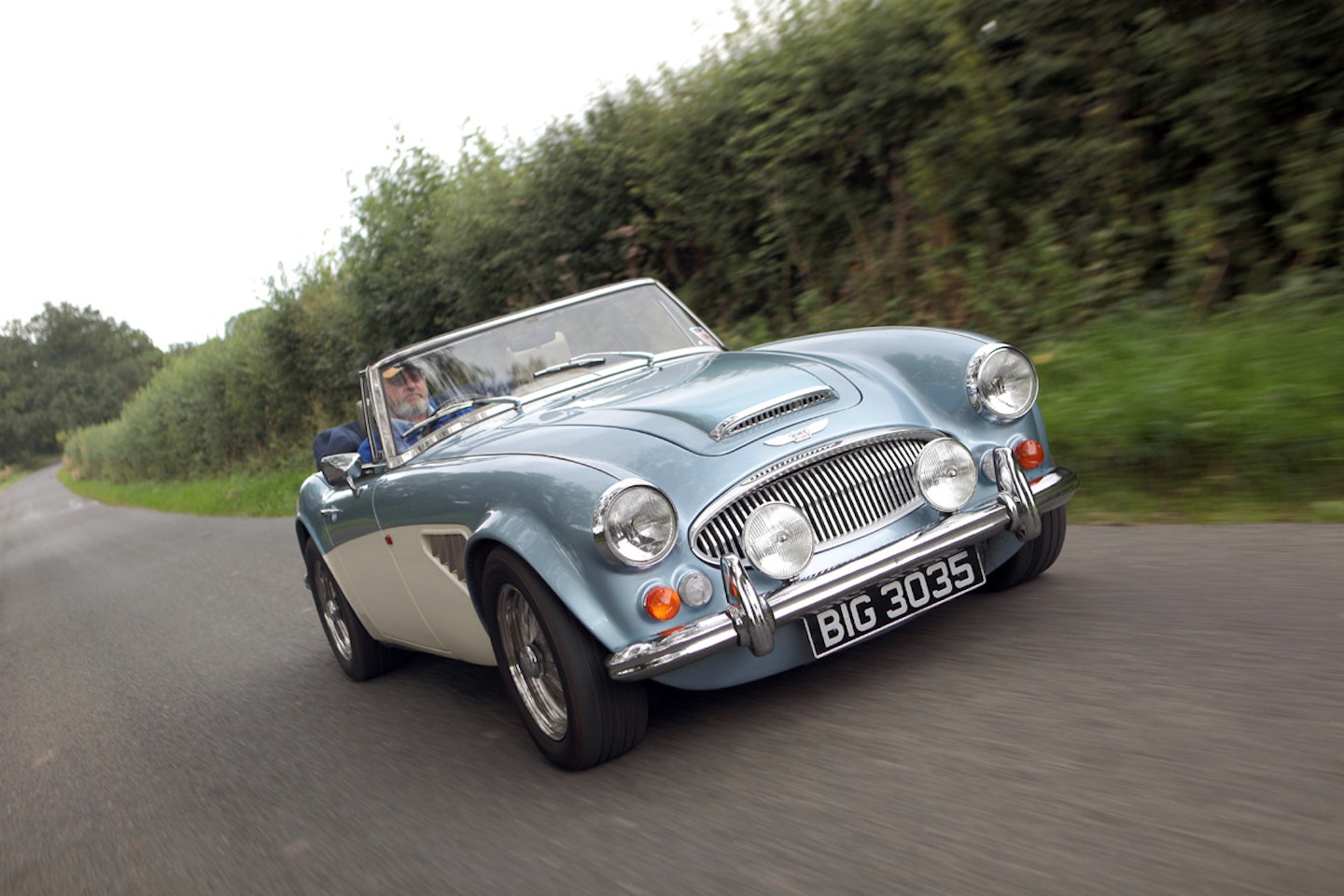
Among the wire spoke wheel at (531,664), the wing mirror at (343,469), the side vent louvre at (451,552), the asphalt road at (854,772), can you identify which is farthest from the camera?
the wing mirror at (343,469)

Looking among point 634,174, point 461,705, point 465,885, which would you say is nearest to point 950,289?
point 634,174

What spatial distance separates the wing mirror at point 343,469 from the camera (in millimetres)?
4703

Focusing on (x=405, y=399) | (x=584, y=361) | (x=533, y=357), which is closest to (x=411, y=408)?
(x=405, y=399)

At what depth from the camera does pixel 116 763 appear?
4754 mm

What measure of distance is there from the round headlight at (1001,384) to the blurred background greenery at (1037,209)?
1.46 meters

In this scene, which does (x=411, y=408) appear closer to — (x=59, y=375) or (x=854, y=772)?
(x=854, y=772)

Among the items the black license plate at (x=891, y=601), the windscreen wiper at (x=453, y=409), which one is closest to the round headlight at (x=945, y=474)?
the black license plate at (x=891, y=601)

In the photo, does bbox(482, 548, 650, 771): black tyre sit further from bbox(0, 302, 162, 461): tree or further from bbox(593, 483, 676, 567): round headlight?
bbox(0, 302, 162, 461): tree

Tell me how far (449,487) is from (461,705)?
1.11 m

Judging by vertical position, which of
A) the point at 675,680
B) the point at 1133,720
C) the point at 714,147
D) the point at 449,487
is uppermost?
the point at 714,147

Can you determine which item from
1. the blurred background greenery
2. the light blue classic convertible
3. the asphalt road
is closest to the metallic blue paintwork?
the light blue classic convertible

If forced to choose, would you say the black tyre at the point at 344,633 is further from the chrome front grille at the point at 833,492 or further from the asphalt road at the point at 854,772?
the chrome front grille at the point at 833,492

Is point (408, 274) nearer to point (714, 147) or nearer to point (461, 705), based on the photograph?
point (714, 147)

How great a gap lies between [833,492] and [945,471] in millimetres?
386
